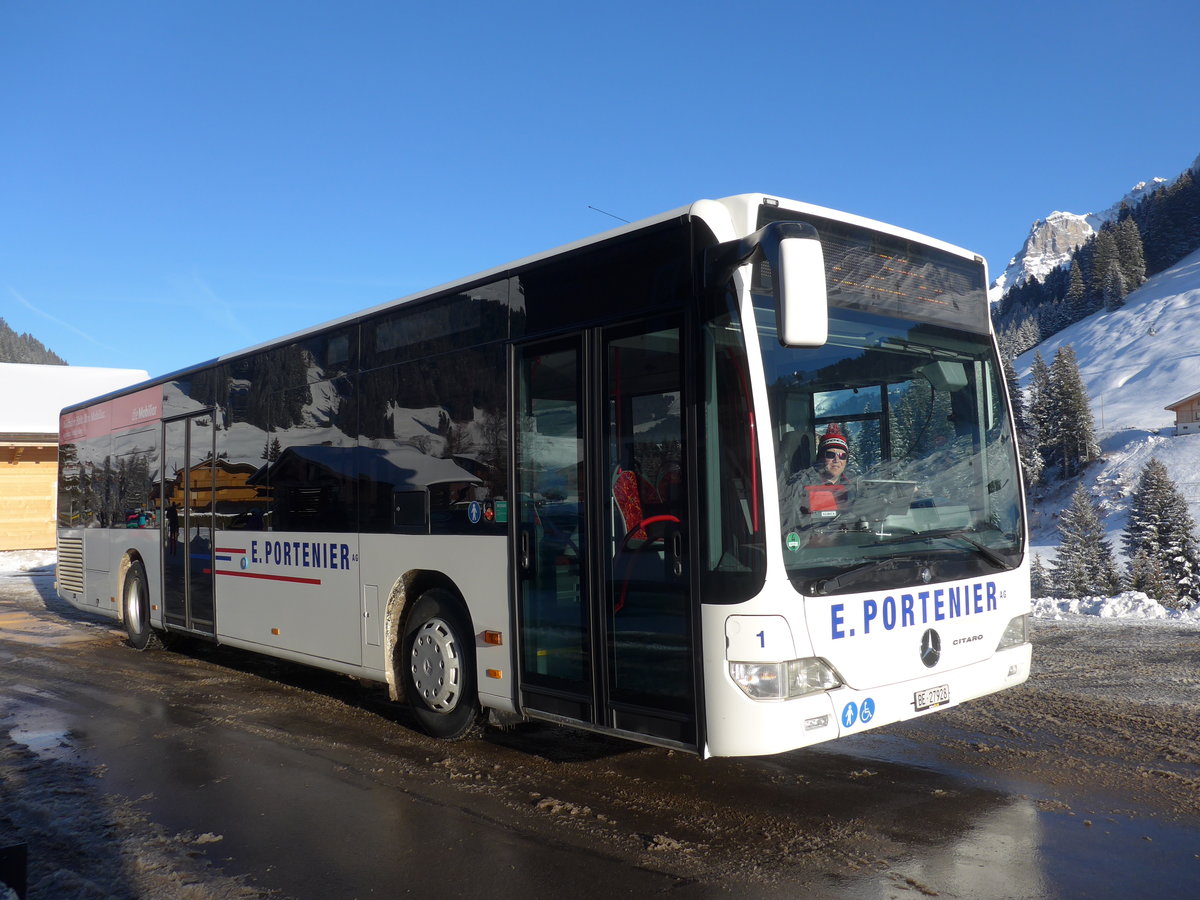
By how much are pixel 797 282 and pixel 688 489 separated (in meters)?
1.14

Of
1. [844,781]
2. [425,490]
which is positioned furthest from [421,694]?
[844,781]

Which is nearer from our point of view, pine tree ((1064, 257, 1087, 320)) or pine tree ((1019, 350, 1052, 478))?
pine tree ((1019, 350, 1052, 478))

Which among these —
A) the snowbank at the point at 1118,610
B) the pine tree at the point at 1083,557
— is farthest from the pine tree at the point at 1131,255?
the snowbank at the point at 1118,610

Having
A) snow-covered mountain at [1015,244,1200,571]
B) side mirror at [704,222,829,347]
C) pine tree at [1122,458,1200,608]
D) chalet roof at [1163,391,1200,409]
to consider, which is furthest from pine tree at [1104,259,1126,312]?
side mirror at [704,222,829,347]

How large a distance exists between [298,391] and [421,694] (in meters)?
2.94

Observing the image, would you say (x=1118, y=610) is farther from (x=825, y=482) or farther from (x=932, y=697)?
(x=825, y=482)

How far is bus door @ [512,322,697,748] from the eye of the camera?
4.77m

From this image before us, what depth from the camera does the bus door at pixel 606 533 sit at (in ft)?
15.6

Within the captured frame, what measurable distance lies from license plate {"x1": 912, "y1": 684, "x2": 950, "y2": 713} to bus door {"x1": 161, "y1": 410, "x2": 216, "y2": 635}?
6998 millimetres

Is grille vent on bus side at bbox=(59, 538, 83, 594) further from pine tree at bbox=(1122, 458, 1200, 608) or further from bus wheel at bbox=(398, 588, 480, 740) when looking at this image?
pine tree at bbox=(1122, 458, 1200, 608)

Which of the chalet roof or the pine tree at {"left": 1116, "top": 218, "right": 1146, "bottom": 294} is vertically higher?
the pine tree at {"left": 1116, "top": 218, "right": 1146, "bottom": 294}

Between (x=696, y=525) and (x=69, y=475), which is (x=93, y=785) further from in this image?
(x=69, y=475)

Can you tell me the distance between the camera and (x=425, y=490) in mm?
6555

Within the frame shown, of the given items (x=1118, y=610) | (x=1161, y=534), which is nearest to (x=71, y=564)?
(x=1118, y=610)
